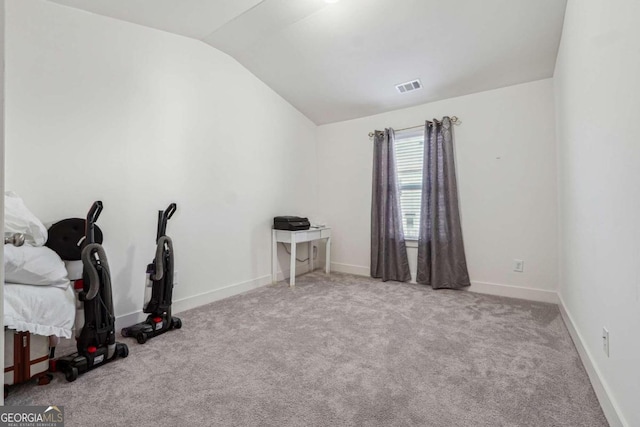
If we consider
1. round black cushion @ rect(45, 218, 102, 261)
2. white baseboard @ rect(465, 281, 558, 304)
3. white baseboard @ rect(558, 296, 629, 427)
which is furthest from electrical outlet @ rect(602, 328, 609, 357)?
round black cushion @ rect(45, 218, 102, 261)

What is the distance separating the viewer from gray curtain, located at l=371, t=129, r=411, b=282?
3.65 meters

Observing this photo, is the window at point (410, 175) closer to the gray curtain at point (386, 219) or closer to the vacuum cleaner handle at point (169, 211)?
the gray curtain at point (386, 219)

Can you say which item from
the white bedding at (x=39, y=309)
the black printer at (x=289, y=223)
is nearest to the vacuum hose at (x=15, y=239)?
the white bedding at (x=39, y=309)

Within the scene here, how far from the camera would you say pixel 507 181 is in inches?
121

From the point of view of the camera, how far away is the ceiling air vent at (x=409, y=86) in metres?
3.18

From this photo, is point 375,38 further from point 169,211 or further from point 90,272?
point 90,272

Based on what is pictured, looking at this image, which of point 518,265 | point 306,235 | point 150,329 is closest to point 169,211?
point 150,329

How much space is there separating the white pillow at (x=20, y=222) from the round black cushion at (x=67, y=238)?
23 centimetres

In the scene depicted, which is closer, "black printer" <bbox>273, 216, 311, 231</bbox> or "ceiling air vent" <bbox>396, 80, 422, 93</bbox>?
"ceiling air vent" <bbox>396, 80, 422, 93</bbox>

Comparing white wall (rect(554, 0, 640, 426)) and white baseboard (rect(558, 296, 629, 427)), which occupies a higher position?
white wall (rect(554, 0, 640, 426))

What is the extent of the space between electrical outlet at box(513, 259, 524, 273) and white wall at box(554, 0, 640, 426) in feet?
2.86

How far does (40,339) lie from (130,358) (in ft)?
1.58

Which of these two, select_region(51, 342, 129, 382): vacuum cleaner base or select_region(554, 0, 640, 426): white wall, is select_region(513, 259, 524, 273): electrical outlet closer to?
select_region(554, 0, 640, 426): white wall

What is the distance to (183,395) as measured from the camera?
4.78 ft
